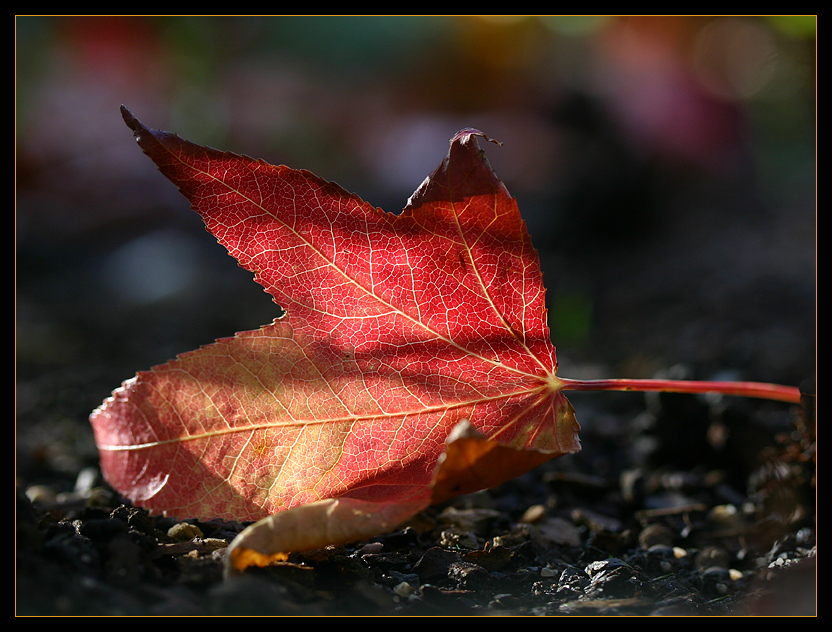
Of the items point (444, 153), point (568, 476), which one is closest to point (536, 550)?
point (568, 476)

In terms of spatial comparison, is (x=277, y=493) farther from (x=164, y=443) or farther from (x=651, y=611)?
(x=651, y=611)

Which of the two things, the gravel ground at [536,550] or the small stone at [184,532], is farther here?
the small stone at [184,532]

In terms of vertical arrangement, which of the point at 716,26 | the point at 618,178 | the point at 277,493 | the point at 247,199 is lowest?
the point at 277,493

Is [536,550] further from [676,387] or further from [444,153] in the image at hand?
[444,153]

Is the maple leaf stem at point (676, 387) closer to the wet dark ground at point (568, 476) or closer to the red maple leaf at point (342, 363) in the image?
the red maple leaf at point (342, 363)

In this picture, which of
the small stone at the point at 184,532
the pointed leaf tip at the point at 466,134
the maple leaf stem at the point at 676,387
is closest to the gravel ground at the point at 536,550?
the small stone at the point at 184,532

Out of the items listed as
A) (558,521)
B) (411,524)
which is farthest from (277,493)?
(558,521)

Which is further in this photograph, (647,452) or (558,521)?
(647,452)
